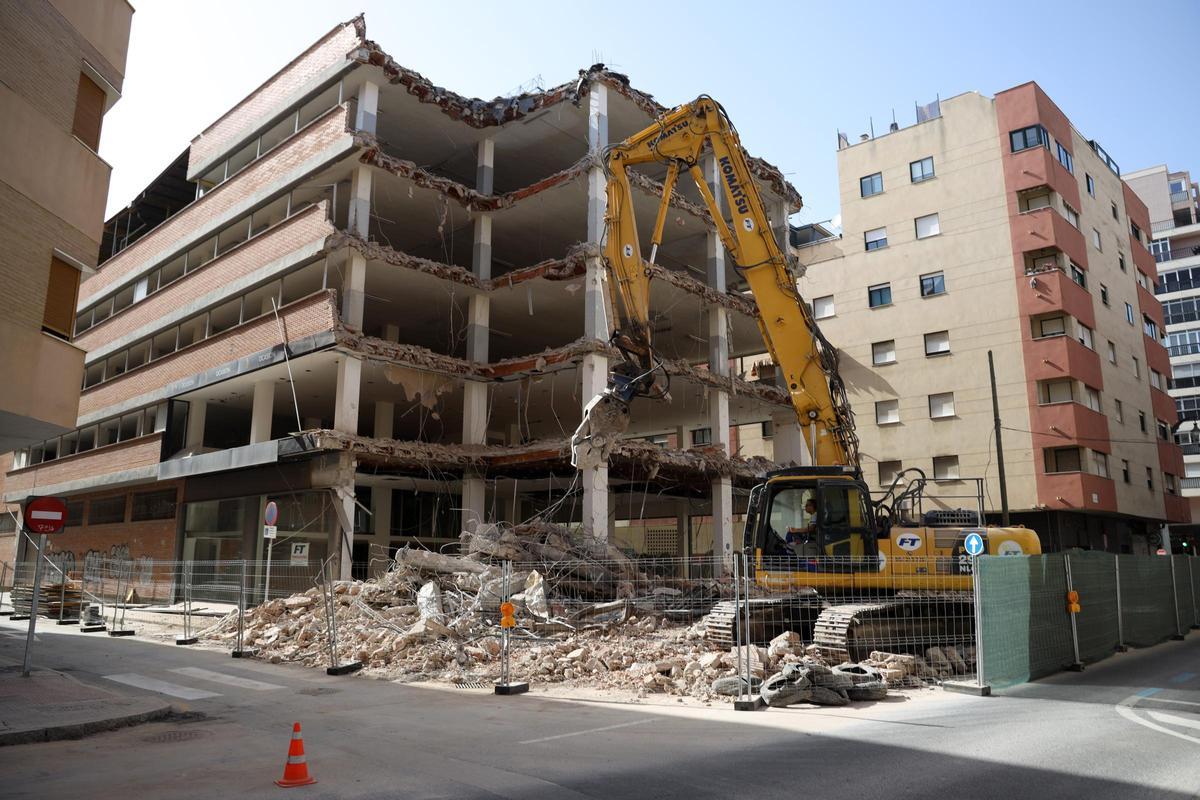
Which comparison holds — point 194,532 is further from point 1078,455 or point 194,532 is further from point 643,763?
point 1078,455

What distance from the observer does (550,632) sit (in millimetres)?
14344

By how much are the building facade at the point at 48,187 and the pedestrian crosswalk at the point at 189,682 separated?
Answer: 4.17m

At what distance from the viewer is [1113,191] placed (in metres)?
43.2

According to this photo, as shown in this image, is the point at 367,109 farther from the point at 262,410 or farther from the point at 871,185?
the point at 871,185

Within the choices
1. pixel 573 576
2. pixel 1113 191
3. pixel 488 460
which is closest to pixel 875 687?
pixel 573 576

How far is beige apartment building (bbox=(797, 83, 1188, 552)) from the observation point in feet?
111

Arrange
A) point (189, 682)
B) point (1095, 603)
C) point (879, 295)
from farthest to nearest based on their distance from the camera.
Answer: point (879, 295) → point (1095, 603) → point (189, 682)

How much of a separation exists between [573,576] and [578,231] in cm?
1540

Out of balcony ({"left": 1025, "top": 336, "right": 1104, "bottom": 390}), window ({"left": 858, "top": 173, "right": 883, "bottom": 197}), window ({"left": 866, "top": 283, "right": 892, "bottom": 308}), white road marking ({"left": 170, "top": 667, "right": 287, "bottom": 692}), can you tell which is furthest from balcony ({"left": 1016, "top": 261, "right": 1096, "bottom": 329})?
white road marking ({"left": 170, "top": 667, "right": 287, "bottom": 692})

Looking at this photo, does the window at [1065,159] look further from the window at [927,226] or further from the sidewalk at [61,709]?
the sidewalk at [61,709]

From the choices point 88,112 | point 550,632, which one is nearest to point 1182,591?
Result: point 550,632

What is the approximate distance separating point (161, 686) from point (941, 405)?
32.8 m

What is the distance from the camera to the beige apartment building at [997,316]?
33.9m

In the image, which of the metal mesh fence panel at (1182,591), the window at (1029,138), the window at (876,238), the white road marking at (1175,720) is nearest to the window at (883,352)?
the window at (876,238)
